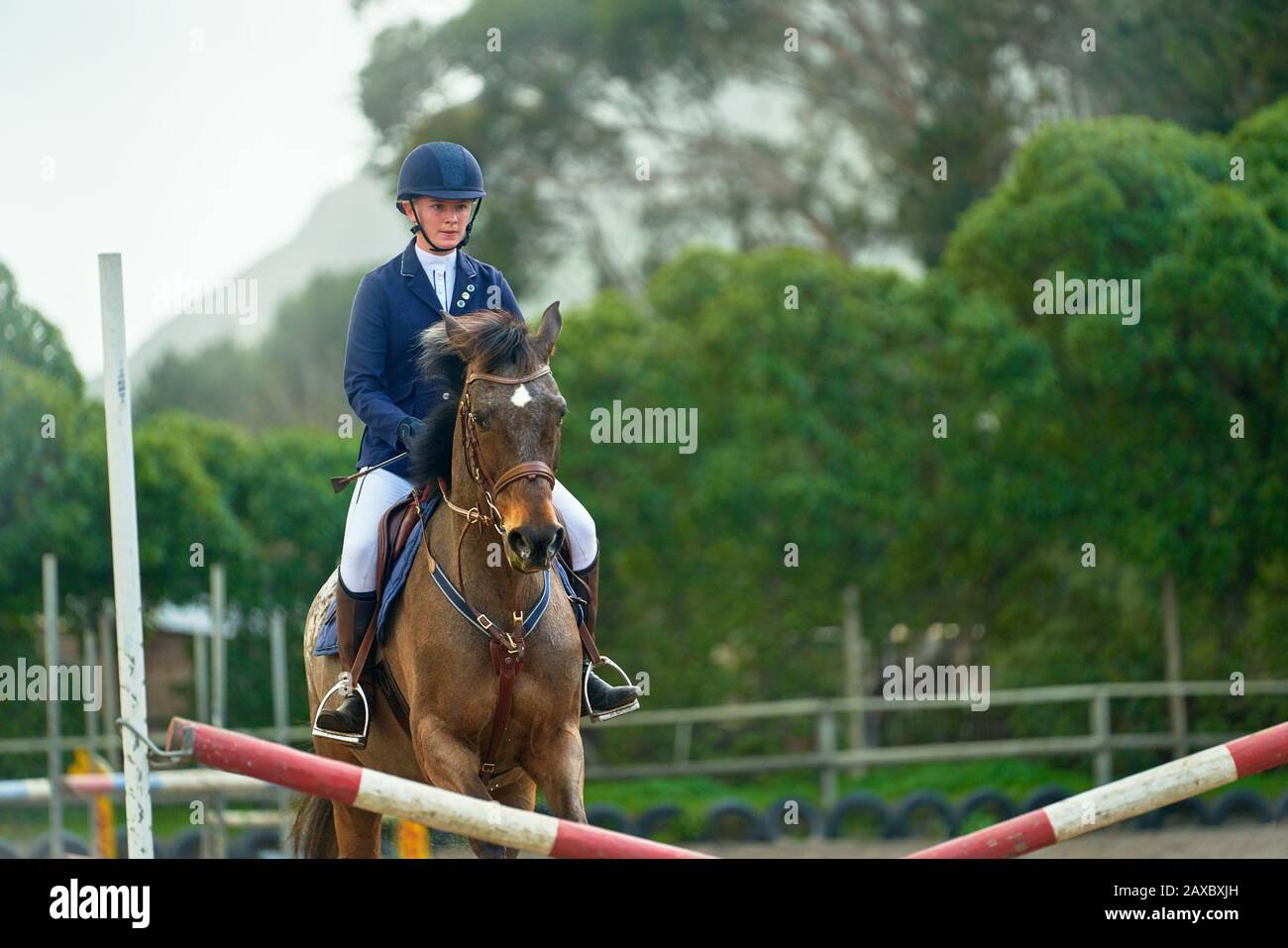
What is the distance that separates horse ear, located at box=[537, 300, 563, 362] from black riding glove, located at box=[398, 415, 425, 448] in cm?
56

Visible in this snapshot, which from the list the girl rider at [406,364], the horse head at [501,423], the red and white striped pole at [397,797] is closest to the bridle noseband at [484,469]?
the horse head at [501,423]

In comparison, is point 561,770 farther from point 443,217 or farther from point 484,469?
point 443,217

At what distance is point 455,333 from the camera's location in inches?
198

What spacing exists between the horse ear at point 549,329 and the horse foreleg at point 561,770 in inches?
47.9

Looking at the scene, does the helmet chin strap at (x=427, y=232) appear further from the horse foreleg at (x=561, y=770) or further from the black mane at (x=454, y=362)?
the horse foreleg at (x=561, y=770)

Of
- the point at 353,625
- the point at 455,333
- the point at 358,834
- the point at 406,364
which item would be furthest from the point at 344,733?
the point at 455,333

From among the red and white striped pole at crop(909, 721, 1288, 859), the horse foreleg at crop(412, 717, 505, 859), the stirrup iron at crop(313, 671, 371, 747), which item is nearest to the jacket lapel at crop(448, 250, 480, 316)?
the stirrup iron at crop(313, 671, 371, 747)

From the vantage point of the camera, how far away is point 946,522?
1823 cm

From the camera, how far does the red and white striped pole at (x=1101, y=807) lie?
4109 millimetres

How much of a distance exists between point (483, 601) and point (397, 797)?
1.41 m

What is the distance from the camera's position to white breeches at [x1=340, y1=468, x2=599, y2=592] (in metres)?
5.59

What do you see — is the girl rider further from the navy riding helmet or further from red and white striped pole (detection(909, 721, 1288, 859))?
red and white striped pole (detection(909, 721, 1288, 859))
